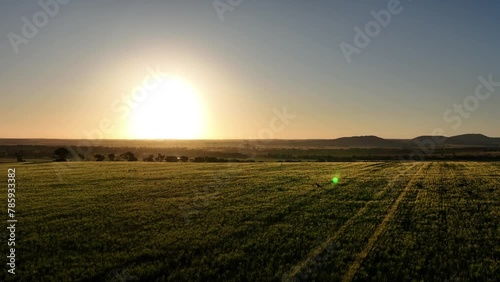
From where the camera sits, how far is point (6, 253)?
581 inches

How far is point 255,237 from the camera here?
57.3ft

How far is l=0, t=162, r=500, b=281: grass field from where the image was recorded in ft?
42.7

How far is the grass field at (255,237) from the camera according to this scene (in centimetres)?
1301

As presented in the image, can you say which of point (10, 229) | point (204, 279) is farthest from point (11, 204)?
point (204, 279)

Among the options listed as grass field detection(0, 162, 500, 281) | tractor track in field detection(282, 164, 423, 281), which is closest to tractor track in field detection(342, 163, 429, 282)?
grass field detection(0, 162, 500, 281)

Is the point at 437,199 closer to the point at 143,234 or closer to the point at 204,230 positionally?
the point at 204,230

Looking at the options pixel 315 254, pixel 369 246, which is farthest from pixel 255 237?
pixel 369 246

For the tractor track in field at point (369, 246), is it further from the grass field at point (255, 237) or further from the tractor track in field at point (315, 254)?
the tractor track in field at point (315, 254)

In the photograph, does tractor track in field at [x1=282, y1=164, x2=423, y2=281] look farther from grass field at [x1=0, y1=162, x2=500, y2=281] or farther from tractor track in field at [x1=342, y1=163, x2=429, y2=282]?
tractor track in field at [x1=342, y1=163, x2=429, y2=282]

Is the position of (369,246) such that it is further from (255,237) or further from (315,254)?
(255,237)

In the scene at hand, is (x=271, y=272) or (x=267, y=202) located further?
(x=267, y=202)

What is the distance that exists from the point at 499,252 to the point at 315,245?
296 inches

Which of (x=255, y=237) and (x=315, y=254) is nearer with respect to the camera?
(x=315, y=254)

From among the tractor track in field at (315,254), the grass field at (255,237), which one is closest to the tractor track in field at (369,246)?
the grass field at (255,237)
